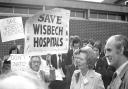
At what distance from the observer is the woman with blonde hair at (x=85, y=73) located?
9.29ft

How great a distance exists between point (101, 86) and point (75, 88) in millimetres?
296

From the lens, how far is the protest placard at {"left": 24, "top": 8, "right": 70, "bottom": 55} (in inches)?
126

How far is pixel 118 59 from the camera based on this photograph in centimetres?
227

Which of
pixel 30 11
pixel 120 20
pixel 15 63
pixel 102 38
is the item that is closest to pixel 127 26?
pixel 120 20

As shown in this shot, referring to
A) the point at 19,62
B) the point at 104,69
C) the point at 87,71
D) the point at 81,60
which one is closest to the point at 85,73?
the point at 87,71

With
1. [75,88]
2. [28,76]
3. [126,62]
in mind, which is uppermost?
[28,76]

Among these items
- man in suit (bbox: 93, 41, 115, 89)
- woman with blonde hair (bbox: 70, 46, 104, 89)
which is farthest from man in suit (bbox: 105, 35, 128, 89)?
man in suit (bbox: 93, 41, 115, 89)

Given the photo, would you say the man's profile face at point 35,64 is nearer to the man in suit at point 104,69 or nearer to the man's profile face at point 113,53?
the man in suit at point 104,69

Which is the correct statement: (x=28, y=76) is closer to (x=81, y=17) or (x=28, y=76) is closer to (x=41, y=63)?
A: (x=41, y=63)

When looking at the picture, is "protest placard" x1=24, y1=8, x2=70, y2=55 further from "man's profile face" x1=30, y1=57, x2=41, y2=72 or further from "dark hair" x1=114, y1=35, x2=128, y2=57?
"dark hair" x1=114, y1=35, x2=128, y2=57

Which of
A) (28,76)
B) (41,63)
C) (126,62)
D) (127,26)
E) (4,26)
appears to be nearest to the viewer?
(28,76)

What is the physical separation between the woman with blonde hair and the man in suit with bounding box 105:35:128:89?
0.54m

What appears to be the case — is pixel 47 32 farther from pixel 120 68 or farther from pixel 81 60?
pixel 120 68

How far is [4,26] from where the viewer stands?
4.23 metres
